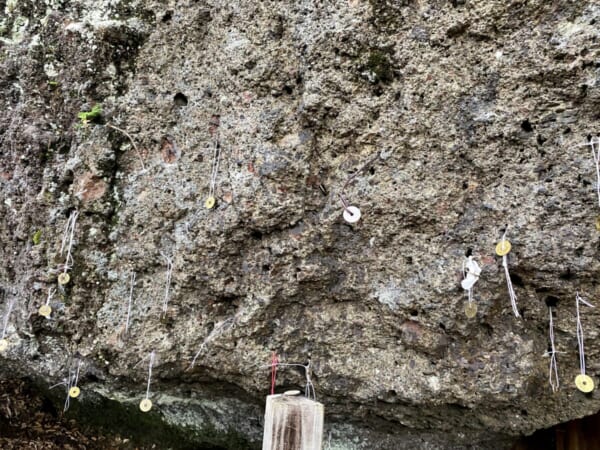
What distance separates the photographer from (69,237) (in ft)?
6.54

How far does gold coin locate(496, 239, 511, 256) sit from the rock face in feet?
0.17

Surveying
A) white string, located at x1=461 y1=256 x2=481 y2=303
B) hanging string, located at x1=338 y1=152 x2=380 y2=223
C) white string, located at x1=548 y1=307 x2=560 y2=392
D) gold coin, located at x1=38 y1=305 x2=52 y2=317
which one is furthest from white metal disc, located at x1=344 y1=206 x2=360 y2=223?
gold coin, located at x1=38 y1=305 x2=52 y2=317

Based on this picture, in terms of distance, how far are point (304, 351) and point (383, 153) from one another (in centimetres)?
81

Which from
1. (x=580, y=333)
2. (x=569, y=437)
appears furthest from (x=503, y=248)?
(x=569, y=437)

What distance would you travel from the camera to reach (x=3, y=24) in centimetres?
230

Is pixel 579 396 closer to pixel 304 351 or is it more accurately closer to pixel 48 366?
pixel 304 351

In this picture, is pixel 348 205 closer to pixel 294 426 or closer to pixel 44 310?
pixel 294 426

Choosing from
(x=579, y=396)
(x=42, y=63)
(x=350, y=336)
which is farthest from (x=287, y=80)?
(x=579, y=396)

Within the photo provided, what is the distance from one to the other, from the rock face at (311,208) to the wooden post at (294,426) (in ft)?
1.18

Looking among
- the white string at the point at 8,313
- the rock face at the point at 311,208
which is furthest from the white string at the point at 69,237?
the white string at the point at 8,313

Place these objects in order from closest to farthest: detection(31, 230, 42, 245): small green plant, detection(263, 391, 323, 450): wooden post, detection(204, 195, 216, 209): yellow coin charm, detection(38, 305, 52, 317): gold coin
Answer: detection(263, 391, 323, 450): wooden post → detection(204, 195, 216, 209): yellow coin charm → detection(38, 305, 52, 317): gold coin → detection(31, 230, 42, 245): small green plant

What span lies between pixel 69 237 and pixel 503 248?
5.71 ft

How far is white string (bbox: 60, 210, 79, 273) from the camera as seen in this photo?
1977 millimetres

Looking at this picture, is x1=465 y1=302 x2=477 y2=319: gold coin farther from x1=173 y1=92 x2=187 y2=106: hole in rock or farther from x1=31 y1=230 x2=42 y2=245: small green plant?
x1=31 y1=230 x2=42 y2=245: small green plant
